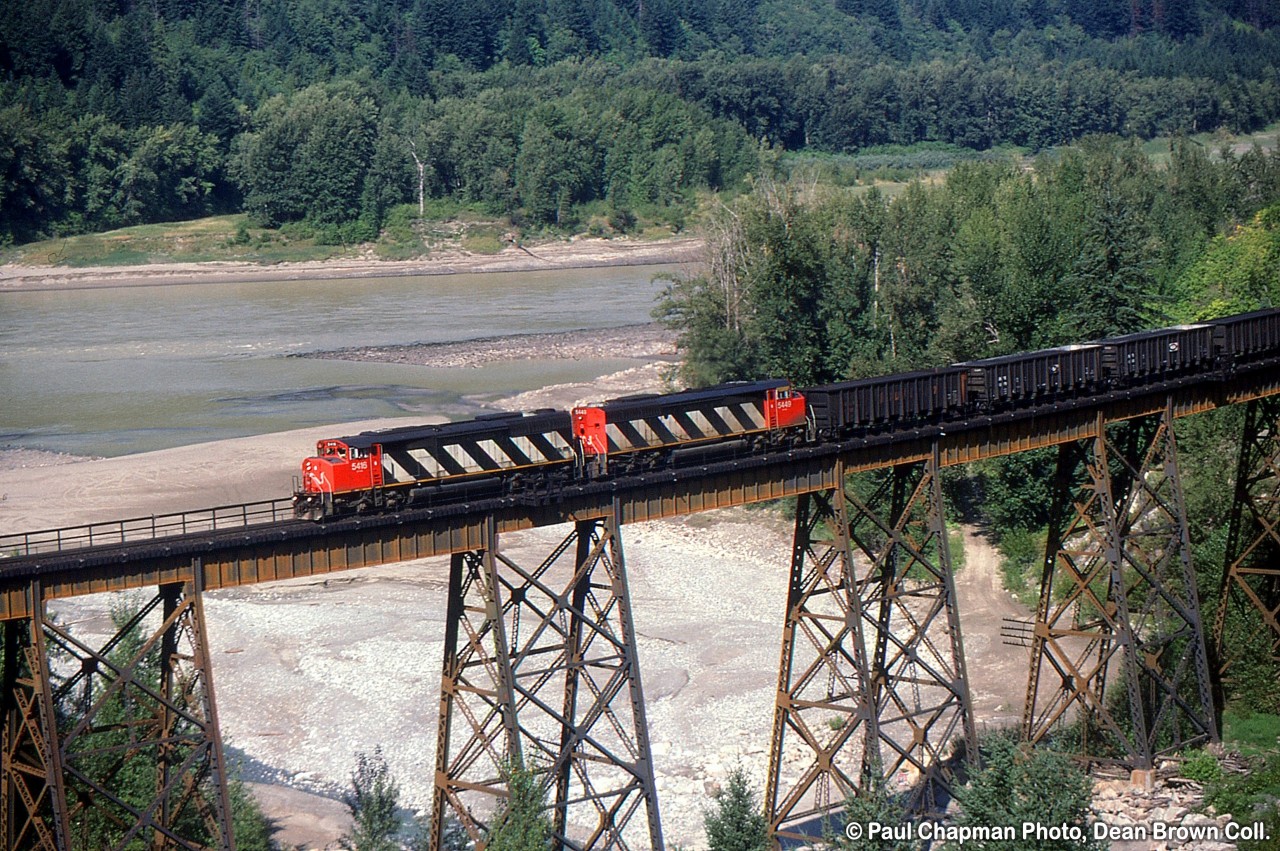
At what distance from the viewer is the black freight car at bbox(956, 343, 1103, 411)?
40.8 meters

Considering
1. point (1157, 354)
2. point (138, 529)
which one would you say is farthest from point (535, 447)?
point (1157, 354)

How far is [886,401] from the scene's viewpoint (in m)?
38.7

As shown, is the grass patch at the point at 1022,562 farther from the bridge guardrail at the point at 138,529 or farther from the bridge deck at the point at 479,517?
the bridge guardrail at the point at 138,529

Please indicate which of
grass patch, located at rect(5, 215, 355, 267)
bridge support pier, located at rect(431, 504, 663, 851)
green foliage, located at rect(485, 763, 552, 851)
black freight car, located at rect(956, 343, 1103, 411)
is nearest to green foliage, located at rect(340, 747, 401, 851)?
bridge support pier, located at rect(431, 504, 663, 851)

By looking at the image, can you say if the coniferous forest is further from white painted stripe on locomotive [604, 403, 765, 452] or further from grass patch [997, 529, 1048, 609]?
white painted stripe on locomotive [604, 403, 765, 452]

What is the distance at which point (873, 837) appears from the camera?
28609 millimetres

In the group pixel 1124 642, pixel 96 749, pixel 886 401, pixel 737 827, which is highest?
pixel 886 401

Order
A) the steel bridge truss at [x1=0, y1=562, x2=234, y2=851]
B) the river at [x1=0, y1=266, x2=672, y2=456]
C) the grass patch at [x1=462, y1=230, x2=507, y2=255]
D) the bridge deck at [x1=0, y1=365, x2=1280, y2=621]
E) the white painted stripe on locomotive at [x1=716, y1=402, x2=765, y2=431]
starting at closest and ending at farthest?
the steel bridge truss at [x1=0, y1=562, x2=234, y2=851] → the bridge deck at [x1=0, y1=365, x2=1280, y2=621] → the white painted stripe on locomotive at [x1=716, y1=402, x2=765, y2=431] → the river at [x1=0, y1=266, x2=672, y2=456] → the grass patch at [x1=462, y1=230, x2=507, y2=255]

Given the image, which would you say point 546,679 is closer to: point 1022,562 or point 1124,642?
point 1124,642

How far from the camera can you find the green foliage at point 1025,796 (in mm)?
28578

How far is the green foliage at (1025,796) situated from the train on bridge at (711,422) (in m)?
9.73

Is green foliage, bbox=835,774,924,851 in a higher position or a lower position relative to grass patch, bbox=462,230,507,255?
lower

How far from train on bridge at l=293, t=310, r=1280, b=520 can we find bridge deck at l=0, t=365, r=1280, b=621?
59 cm

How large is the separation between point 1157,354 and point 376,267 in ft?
352
